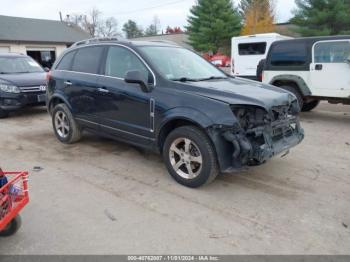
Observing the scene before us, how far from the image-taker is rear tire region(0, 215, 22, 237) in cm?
316

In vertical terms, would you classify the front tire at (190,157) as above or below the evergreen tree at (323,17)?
below

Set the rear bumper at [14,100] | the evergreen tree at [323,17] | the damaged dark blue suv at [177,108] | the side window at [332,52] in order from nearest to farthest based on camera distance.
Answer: the damaged dark blue suv at [177,108], the side window at [332,52], the rear bumper at [14,100], the evergreen tree at [323,17]

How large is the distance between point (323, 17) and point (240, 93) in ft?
95.1

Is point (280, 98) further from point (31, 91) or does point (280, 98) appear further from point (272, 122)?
point (31, 91)

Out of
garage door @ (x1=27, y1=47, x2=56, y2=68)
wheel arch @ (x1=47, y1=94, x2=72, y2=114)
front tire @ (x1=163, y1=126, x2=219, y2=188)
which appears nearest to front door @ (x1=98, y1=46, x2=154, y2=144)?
front tire @ (x1=163, y1=126, x2=219, y2=188)

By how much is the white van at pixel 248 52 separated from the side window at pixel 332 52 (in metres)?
7.30

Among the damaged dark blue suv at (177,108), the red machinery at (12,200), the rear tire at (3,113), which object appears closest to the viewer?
the red machinery at (12,200)

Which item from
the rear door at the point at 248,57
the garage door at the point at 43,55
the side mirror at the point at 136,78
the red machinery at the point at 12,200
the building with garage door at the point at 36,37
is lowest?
the red machinery at the point at 12,200

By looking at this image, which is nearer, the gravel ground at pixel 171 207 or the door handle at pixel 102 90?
the gravel ground at pixel 171 207

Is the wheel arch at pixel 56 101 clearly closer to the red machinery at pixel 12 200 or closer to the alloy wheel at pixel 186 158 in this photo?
the alloy wheel at pixel 186 158

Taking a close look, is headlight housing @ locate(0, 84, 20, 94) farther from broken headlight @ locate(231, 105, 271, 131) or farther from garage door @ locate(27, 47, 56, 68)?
garage door @ locate(27, 47, 56, 68)

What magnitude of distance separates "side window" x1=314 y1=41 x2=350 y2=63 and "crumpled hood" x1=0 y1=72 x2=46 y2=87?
7.08 m

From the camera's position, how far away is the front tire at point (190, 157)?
4.00 metres

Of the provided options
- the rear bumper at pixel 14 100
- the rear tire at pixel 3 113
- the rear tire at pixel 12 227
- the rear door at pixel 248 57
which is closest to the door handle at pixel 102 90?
the rear tire at pixel 12 227
